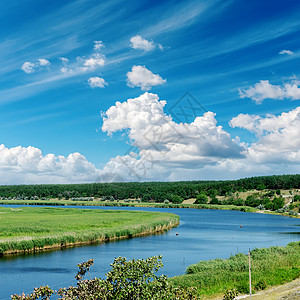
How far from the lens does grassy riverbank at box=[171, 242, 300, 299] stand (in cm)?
Result: 3056

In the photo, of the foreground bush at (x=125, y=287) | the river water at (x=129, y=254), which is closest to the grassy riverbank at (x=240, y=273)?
the river water at (x=129, y=254)

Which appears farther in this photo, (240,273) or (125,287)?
(240,273)

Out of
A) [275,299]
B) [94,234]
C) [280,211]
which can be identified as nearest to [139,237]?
[94,234]

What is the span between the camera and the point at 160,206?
182000 mm

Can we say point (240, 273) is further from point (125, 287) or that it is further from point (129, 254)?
point (125, 287)

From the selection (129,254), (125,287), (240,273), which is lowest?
(129,254)

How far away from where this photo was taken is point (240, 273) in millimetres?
34031

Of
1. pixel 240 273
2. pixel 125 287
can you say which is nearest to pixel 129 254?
pixel 240 273

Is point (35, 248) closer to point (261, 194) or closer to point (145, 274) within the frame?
point (145, 274)

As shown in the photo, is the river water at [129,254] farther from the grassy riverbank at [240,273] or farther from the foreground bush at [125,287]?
the foreground bush at [125,287]

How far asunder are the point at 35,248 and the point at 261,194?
552ft

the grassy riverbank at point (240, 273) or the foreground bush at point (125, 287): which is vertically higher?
the foreground bush at point (125, 287)

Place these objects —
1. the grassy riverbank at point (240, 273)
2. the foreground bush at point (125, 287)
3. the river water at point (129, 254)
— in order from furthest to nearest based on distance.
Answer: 1. the river water at point (129, 254)
2. the grassy riverbank at point (240, 273)
3. the foreground bush at point (125, 287)

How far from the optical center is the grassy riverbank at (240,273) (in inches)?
1203
